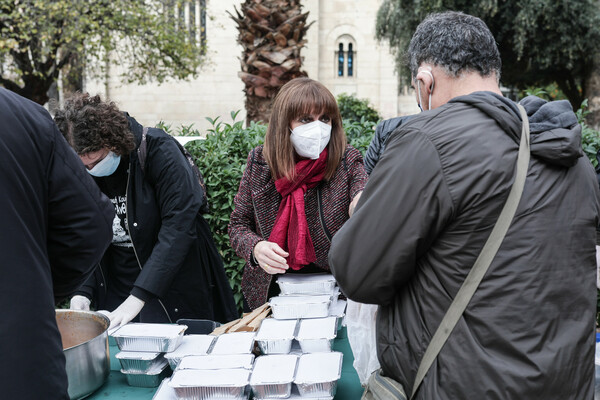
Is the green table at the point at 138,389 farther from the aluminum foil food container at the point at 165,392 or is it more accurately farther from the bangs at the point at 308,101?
the bangs at the point at 308,101

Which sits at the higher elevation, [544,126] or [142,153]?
[544,126]

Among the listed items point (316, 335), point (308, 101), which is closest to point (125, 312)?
point (316, 335)

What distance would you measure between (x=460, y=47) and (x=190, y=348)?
1.40 metres

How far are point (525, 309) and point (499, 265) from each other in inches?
5.1

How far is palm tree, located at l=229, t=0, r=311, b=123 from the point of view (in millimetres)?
6762

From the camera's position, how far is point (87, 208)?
1.52m

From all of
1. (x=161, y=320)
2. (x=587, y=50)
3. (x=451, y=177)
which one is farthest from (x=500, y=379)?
(x=587, y=50)

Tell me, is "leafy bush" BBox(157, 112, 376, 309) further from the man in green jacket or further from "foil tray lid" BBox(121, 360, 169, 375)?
the man in green jacket

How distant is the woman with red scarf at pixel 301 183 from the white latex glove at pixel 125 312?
1.71 feet

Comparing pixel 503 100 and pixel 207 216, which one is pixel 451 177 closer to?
pixel 503 100

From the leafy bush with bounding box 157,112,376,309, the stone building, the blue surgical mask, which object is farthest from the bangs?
the stone building

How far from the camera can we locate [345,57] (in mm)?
26578

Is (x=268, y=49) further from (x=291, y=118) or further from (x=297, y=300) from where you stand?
(x=297, y=300)

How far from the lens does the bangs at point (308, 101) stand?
8.34 feet
